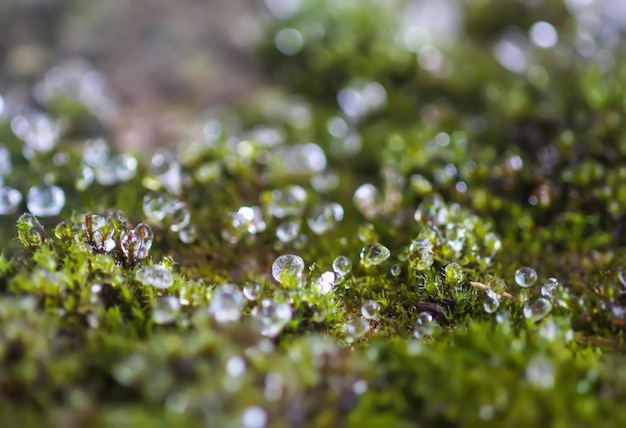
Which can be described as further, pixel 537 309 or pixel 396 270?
pixel 396 270

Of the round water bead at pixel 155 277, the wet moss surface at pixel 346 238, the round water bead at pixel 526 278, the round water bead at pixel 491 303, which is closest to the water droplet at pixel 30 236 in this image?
the wet moss surface at pixel 346 238

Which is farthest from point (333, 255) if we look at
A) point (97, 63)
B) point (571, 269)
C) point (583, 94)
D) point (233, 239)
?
point (97, 63)

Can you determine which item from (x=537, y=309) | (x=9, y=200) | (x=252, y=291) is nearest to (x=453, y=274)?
(x=537, y=309)

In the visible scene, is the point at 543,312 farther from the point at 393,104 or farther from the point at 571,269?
the point at 393,104

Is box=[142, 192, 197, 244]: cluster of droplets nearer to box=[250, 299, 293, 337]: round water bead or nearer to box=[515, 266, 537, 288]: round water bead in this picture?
box=[250, 299, 293, 337]: round water bead

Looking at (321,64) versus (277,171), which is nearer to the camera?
(277,171)

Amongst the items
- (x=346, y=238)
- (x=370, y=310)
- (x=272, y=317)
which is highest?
(x=272, y=317)

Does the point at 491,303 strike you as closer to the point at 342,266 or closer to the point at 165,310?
the point at 342,266
